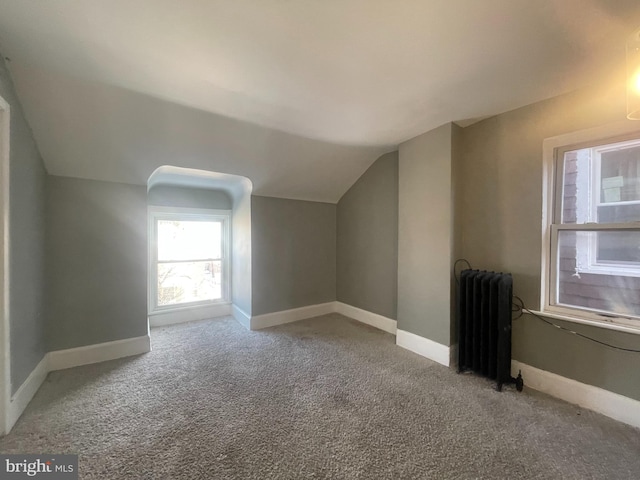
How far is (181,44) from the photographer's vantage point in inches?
54.9

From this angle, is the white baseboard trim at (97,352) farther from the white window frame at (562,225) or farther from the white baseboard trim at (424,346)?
the white window frame at (562,225)

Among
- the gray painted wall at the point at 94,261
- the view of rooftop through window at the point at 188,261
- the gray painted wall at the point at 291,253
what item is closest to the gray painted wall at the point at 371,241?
Answer: the gray painted wall at the point at 291,253

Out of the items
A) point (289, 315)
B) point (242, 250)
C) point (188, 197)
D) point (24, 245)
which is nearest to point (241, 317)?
point (289, 315)

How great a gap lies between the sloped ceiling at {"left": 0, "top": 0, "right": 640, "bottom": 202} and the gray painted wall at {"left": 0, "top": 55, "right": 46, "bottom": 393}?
140 millimetres

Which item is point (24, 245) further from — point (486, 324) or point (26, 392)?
point (486, 324)

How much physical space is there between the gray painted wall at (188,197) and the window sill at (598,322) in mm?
3876

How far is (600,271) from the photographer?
6.03 ft

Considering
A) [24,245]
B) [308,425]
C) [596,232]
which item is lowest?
[308,425]

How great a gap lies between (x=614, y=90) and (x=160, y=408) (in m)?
3.80

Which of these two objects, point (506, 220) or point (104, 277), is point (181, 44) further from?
point (506, 220)

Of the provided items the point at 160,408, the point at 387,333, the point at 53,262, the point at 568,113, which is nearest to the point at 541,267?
the point at 568,113

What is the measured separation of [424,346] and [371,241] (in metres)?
1.44

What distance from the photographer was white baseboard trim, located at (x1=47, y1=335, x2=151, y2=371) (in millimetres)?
2234

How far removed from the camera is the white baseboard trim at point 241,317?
324 centimetres
